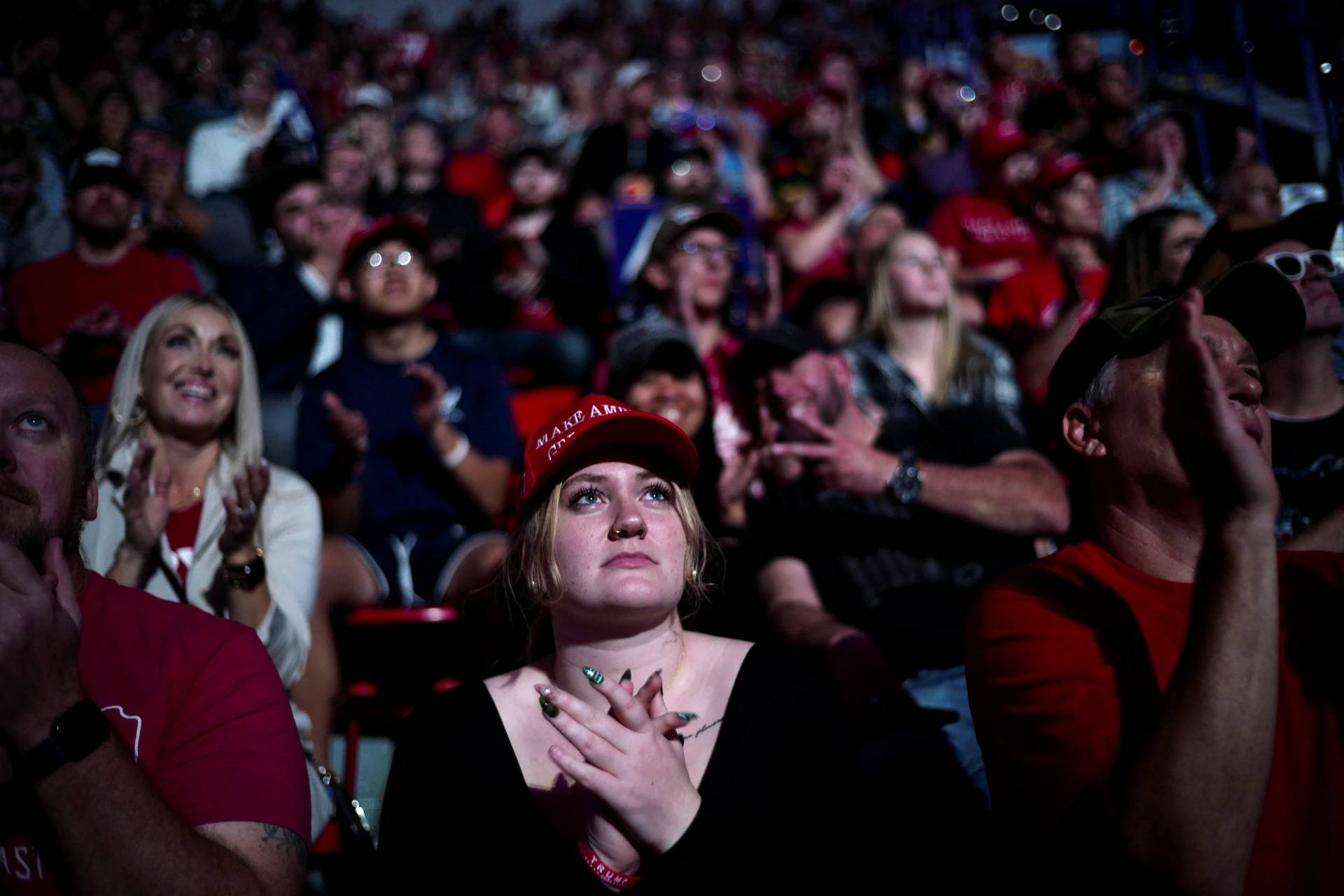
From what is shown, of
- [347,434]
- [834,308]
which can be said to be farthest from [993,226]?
[347,434]

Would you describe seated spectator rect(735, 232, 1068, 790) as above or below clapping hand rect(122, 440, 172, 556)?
below

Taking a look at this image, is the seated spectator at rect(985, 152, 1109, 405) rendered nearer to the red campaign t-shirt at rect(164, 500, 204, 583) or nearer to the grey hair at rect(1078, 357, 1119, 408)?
the grey hair at rect(1078, 357, 1119, 408)

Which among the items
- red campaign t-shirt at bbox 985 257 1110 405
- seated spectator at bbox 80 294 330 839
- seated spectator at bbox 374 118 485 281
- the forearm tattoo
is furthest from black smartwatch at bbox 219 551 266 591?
red campaign t-shirt at bbox 985 257 1110 405

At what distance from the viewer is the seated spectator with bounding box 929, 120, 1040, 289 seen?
622 cm

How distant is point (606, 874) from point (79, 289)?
3998mm

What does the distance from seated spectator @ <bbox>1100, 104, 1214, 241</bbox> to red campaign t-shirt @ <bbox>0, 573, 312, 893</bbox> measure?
4866mm

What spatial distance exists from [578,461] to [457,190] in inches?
258

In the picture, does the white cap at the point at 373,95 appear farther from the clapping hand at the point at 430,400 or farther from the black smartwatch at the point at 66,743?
the black smartwatch at the point at 66,743

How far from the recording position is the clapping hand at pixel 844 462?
10.3 feet

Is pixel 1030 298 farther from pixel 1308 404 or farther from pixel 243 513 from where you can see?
pixel 243 513

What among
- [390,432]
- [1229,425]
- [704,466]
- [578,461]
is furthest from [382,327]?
[1229,425]

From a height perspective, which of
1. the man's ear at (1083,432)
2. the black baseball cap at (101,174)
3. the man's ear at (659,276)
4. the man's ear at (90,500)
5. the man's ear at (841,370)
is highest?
the black baseball cap at (101,174)

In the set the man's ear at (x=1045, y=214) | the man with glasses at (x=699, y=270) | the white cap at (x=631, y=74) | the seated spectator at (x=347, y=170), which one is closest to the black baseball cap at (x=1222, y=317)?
the man with glasses at (x=699, y=270)

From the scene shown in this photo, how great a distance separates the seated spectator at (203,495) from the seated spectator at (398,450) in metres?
0.39
